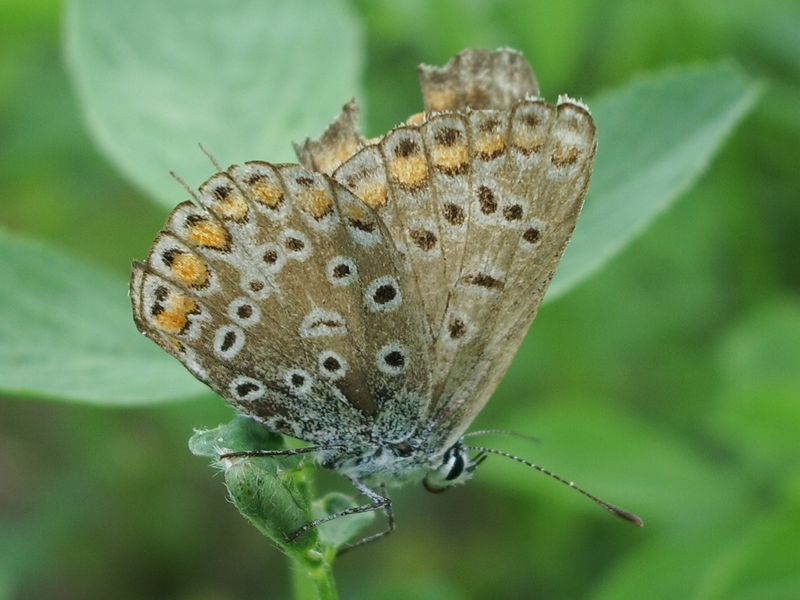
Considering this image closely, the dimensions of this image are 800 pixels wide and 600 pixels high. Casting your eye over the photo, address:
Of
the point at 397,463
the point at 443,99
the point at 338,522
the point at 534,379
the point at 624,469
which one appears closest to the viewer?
the point at 338,522

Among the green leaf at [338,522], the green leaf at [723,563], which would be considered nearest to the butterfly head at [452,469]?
the green leaf at [338,522]

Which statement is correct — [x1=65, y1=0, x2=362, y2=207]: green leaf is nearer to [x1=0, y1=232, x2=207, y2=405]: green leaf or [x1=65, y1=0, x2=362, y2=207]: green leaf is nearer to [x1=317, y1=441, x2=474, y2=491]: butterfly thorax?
[x1=0, y1=232, x2=207, y2=405]: green leaf

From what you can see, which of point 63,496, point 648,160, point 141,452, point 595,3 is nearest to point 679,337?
point 595,3

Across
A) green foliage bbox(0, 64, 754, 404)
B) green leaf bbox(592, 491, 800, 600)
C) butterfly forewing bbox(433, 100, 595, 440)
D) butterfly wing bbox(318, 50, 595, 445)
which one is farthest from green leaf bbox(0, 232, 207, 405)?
green leaf bbox(592, 491, 800, 600)

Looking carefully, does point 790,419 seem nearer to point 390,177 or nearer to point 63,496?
point 390,177

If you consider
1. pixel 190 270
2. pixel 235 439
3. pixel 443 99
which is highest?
pixel 443 99

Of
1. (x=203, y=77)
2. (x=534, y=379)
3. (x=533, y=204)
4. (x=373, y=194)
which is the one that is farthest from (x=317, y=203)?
(x=534, y=379)

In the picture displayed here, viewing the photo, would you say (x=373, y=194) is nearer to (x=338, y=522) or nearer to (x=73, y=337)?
(x=338, y=522)
